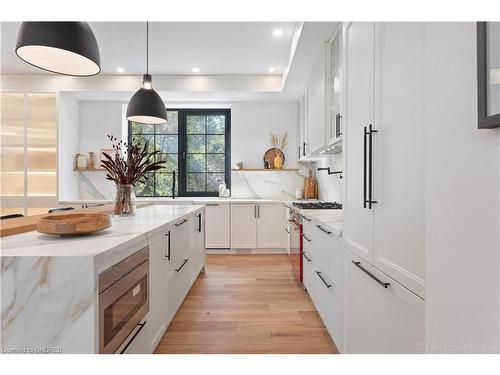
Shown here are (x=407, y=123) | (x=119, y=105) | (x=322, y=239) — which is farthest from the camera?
(x=119, y=105)

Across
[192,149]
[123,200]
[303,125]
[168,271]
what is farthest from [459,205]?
[192,149]

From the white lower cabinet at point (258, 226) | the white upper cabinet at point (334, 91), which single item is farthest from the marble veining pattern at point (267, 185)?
the white upper cabinet at point (334, 91)

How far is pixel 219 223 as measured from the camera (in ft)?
15.4

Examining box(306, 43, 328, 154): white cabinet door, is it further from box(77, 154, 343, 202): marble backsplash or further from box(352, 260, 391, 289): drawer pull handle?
box(352, 260, 391, 289): drawer pull handle

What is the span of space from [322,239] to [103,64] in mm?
3859

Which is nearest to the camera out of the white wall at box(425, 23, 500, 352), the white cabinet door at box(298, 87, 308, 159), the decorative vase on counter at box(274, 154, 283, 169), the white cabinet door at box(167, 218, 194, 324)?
the white wall at box(425, 23, 500, 352)

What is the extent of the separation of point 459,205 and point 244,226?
4.07 m

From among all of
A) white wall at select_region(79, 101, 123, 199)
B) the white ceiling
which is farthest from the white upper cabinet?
Result: white wall at select_region(79, 101, 123, 199)

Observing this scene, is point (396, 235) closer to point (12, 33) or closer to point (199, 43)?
point (199, 43)

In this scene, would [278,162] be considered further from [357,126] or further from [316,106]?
[357,126]

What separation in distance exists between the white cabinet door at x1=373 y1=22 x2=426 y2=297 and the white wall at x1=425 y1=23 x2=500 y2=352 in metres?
0.21

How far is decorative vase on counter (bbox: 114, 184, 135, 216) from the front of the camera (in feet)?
7.75

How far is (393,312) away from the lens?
1.21 meters
